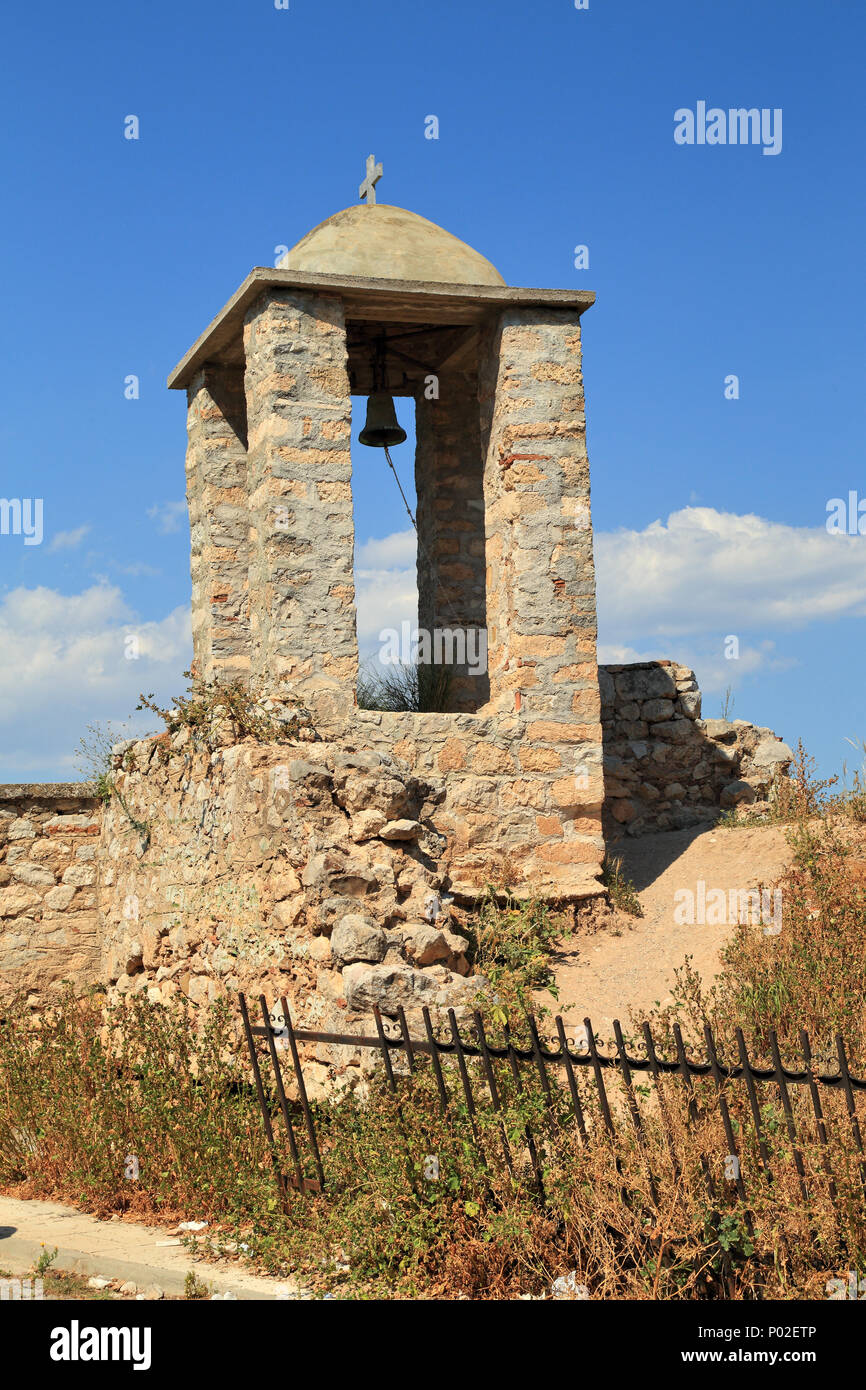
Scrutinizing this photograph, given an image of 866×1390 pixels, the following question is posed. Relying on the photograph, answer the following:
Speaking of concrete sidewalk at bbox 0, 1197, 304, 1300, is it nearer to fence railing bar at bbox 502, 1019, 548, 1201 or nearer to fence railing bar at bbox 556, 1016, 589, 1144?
fence railing bar at bbox 502, 1019, 548, 1201

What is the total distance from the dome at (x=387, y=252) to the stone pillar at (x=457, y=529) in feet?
4.17

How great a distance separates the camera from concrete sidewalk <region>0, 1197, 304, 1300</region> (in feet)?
16.4

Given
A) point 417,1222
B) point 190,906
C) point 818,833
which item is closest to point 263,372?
point 190,906

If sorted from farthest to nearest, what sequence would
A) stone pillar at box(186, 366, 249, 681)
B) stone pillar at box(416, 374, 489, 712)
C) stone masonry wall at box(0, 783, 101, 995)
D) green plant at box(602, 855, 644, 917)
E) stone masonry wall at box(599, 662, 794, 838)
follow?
stone masonry wall at box(599, 662, 794, 838) → stone pillar at box(416, 374, 489, 712) → stone pillar at box(186, 366, 249, 681) → stone masonry wall at box(0, 783, 101, 995) → green plant at box(602, 855, 644, 917)

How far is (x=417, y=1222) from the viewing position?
4766 mm

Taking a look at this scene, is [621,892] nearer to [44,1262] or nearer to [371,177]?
[44,1262]

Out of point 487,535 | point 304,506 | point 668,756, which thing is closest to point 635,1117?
point 304,506

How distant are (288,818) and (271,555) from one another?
104 inches

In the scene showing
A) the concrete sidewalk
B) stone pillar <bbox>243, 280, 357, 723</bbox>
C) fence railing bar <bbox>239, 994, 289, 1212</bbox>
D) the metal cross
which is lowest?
the concrete sidewalk

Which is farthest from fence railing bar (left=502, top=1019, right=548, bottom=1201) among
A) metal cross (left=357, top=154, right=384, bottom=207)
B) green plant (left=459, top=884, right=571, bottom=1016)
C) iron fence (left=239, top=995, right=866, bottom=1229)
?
metal cross (left=357, top=154, right=384, bottom=207)

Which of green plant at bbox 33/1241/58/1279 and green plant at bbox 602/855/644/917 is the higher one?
green plant at bbox 602/855/644/917

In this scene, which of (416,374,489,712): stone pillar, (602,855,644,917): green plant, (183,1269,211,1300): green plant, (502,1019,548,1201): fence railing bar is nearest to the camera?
(502,1019,548,1201): fence railing bar

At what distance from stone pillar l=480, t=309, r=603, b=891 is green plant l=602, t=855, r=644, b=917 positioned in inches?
10.2

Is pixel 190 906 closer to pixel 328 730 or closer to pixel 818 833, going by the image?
pixel 328 730
